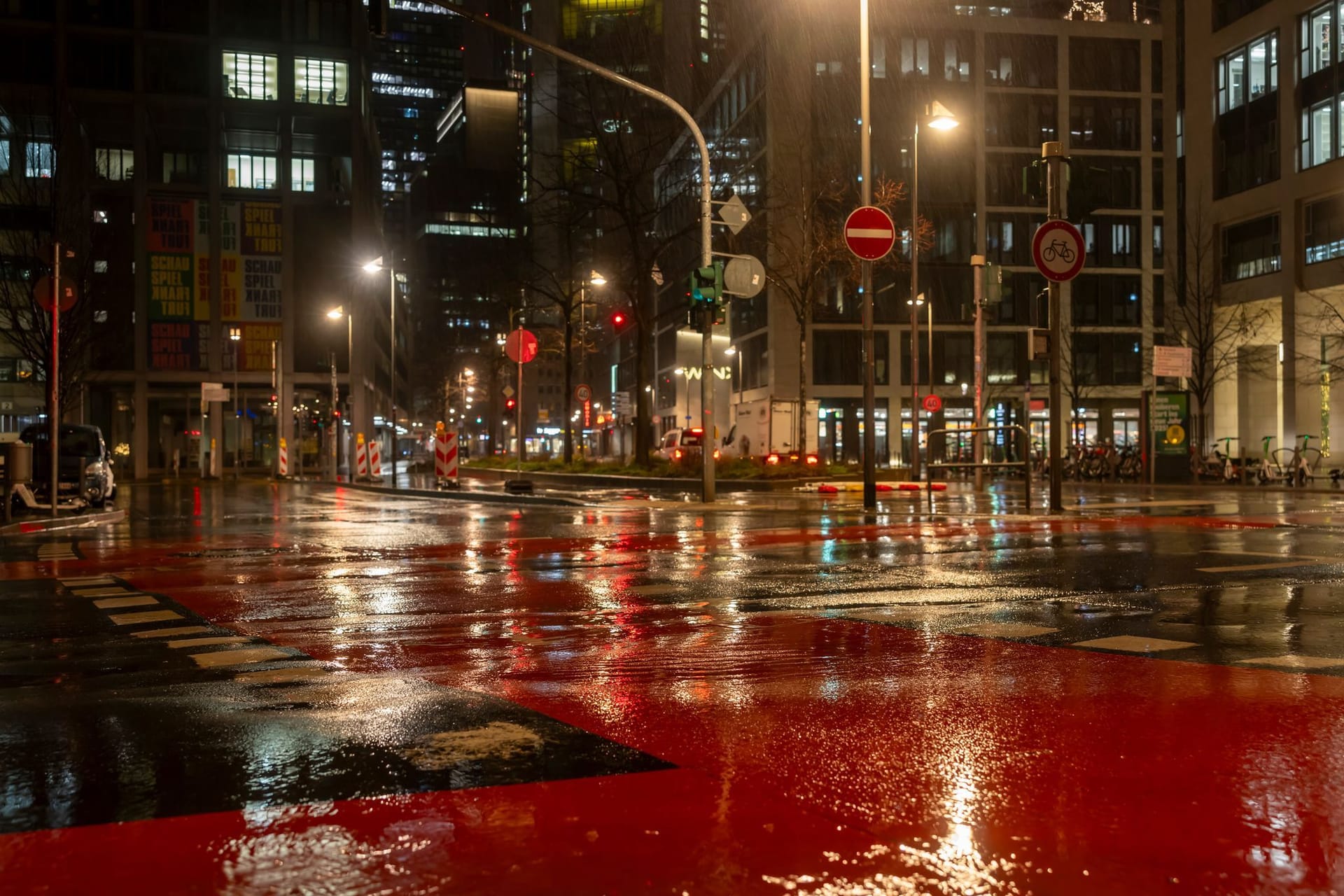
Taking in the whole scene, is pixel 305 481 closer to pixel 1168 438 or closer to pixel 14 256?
pixel 14 256

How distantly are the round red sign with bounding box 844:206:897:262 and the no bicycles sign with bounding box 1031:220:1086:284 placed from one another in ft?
11.5

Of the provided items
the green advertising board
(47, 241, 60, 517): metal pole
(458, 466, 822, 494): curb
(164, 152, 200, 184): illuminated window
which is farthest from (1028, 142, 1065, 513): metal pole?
(164, 152, 200, 184): illuminated window

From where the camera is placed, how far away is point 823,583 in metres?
9.77

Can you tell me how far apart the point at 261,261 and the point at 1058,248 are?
5551 centimetres

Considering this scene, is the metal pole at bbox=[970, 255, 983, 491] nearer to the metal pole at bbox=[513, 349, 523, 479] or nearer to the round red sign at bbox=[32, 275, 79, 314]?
the metal pole at bbox=[513, 349, 523, 479]

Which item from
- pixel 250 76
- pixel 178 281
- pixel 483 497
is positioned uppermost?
pixel 250 76

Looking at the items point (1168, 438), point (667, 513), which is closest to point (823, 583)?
point (667, 513)

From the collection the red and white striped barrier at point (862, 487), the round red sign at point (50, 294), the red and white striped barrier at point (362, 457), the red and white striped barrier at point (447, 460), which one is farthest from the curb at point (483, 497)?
the round red sign at point (50, 294)

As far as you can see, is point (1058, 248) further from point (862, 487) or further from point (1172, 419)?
point (1172, 419)

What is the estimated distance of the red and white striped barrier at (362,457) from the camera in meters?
40.9

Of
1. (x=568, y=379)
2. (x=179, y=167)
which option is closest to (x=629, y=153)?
(x=568, y=379)

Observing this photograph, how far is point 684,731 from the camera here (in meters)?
4.63

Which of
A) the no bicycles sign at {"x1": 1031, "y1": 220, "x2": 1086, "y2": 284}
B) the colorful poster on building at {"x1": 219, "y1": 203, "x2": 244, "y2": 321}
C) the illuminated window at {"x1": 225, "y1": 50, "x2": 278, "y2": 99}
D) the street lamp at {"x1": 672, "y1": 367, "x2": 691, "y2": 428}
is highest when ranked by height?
the illuminated window at {"x1": 225, "y1": 50, "x2": 278, "y2": 99}

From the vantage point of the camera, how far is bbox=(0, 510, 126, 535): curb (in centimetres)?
1850
